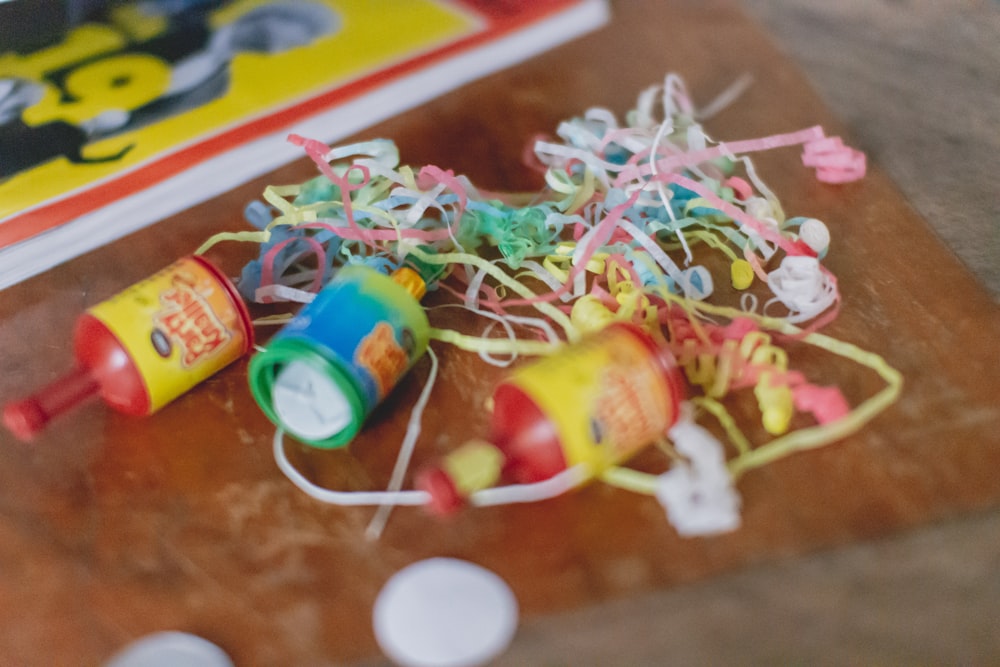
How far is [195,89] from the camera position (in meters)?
0.84

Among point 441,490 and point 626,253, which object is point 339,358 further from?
point 626,253

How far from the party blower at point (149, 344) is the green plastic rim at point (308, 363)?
49mm

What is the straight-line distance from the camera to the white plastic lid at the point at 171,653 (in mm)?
465

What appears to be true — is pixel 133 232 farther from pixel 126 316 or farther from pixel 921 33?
pixel 921 33

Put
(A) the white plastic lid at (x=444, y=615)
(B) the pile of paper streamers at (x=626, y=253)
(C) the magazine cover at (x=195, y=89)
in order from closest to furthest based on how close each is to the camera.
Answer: (A) the white plastic lid at (x=444, y=615) → (B) the pile of paper streamers at (x=626, y=253) → (C) the magazine cover at (x=195, y=89)

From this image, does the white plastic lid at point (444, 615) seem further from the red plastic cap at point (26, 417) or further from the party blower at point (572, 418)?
the red plastic cap at point (26, 417)

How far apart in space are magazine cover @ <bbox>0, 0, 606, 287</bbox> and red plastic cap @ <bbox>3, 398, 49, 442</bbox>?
20 cm

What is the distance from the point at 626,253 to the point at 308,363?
0.26 m

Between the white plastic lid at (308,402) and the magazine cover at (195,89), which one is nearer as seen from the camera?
the white plastic lid at (308,402)

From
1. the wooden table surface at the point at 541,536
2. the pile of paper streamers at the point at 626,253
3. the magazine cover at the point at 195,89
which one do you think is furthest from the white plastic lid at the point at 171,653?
the magazine cover at the point at 195,89

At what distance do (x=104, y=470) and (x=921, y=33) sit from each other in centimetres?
90

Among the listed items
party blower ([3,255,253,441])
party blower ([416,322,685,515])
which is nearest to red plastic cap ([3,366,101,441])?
party blower ([3,255,253,441])

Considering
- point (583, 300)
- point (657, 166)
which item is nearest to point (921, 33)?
point (657, 166)

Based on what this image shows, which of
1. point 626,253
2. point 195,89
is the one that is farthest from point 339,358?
point 195,89
